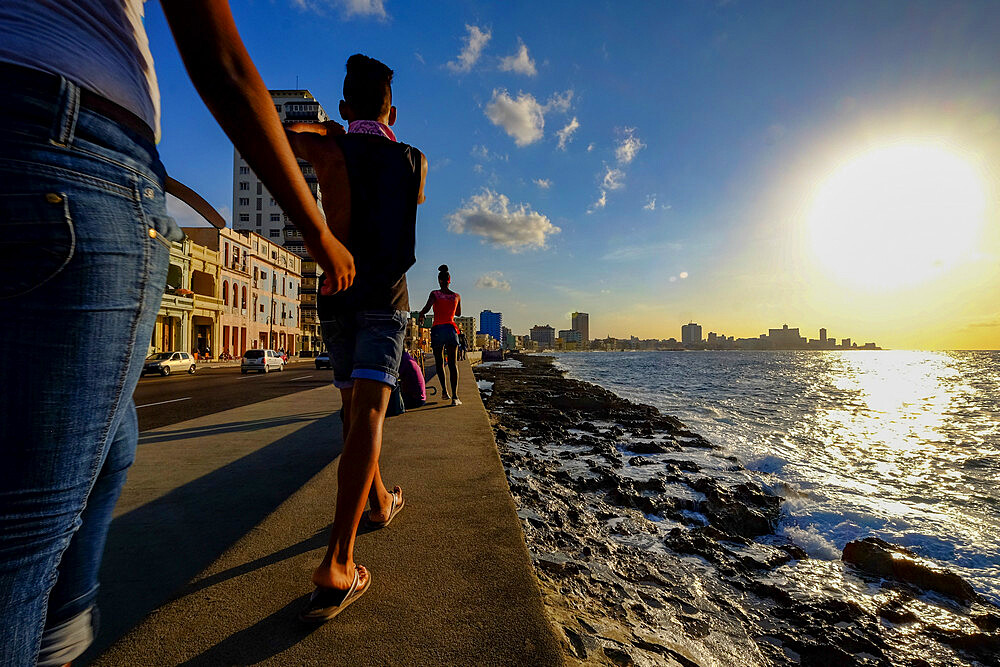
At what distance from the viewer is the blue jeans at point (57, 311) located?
609 mm

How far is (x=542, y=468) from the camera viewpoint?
573 centimetres

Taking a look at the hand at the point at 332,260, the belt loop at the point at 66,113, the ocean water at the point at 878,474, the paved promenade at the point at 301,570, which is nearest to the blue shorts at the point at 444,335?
the paved promenade at the point at 301,570

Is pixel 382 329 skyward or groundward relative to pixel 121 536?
skyward

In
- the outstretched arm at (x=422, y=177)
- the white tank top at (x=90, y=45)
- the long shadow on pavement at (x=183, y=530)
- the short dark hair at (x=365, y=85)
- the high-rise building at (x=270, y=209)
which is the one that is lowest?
the long shadow on pavement at (x=183, y=530)

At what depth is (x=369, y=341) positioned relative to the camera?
65.5 inches

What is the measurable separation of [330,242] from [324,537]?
5.30 feet

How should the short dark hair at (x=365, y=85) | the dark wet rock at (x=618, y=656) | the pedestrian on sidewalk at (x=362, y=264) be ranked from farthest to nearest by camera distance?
the short dark hair at (x=365, y=85), the dark wet rock at (x=618, y=656), the pedestrian on sidewalk at (x=362, y=264)

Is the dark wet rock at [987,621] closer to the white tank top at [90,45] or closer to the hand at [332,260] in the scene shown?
the hand at [332,260]

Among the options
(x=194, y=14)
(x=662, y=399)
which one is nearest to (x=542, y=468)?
(x=194, y=14)

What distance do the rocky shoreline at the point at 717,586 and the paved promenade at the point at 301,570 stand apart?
1.37 ft

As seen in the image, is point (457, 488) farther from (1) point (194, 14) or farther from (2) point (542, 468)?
(2) point (542, 468)

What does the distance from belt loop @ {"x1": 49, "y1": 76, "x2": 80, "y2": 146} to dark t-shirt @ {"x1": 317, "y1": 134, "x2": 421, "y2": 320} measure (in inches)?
39.5

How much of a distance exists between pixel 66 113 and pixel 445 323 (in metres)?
6.21

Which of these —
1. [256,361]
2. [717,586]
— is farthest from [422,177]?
[256,361]
